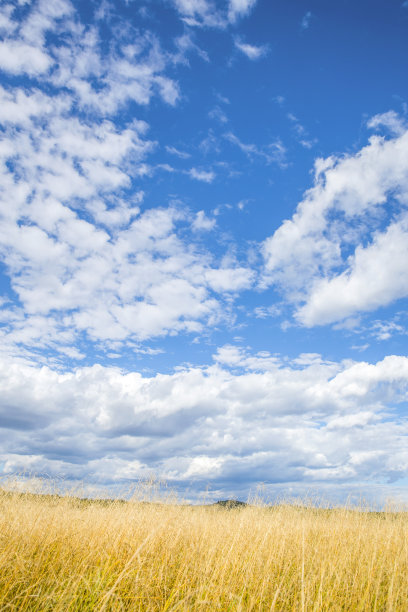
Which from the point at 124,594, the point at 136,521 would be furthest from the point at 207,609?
the point at 136,521

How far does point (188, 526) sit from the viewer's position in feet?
30.7

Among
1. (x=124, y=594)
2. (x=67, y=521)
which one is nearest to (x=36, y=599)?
(x=124, y=594)

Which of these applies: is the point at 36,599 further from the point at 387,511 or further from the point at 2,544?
the point at 387,511

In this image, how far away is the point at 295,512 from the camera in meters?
14.3

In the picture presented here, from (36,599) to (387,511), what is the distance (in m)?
12.2

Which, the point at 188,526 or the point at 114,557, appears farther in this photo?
the point at 188,526

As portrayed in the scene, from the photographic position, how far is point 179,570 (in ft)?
18.2

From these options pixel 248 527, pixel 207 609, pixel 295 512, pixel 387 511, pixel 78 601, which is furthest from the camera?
pixel 295 512

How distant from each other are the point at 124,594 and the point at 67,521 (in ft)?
14.9

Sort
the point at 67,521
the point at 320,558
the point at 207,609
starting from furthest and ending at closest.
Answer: the point at 67,521 → the point at 320,558 → the point at 207,609

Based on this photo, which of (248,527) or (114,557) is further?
(248,527)

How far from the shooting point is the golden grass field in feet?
15.3

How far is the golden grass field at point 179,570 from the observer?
15.3 feet

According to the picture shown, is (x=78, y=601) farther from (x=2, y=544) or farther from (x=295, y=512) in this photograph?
(x=295, y=512)
